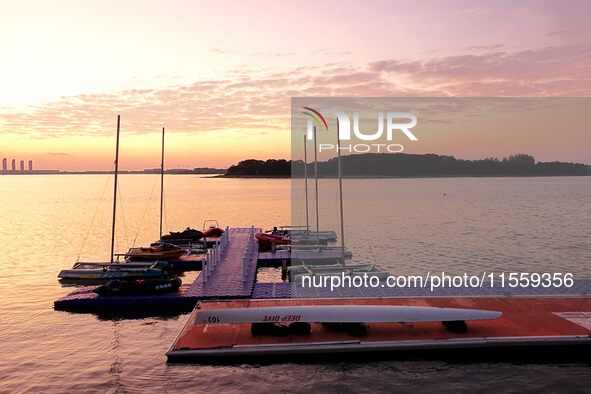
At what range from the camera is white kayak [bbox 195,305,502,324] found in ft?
81.1

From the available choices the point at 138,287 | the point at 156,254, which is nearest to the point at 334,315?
the point at 138,287

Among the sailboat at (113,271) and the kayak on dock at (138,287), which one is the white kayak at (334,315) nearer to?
the kayak on dock at (138,287)

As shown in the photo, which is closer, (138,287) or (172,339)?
(172,339)

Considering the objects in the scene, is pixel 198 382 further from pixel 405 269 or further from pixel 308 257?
pixel 405 269

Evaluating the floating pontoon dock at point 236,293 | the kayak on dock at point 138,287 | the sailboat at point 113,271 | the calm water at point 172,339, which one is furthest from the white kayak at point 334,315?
the sailboat at point 113,271

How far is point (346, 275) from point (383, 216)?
79273 mm

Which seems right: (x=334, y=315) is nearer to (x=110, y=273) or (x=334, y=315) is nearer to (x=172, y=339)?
(x=172, y=339)

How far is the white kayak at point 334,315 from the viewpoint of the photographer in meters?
24.7

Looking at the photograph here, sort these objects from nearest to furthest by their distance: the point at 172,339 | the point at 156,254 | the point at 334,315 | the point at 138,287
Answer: the point at 334,315, the point at 172,339, the point at 138,287, the point at 156,254

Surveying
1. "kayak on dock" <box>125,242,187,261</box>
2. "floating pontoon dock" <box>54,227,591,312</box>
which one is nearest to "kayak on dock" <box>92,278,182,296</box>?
"floating pontoon dock" <box>54,227,591,312</box>

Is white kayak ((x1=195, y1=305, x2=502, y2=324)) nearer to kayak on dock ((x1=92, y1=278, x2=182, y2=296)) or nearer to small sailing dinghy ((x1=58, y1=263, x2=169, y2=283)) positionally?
kayak on dock ((x1=92, y1=278, x2=182, y2=296))

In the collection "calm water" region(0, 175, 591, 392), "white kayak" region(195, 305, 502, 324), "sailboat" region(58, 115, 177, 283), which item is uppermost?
"white kayak" region(195, 305, 502, 324)

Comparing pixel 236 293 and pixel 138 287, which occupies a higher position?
pixel 138 287

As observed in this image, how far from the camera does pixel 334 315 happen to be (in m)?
24.8
